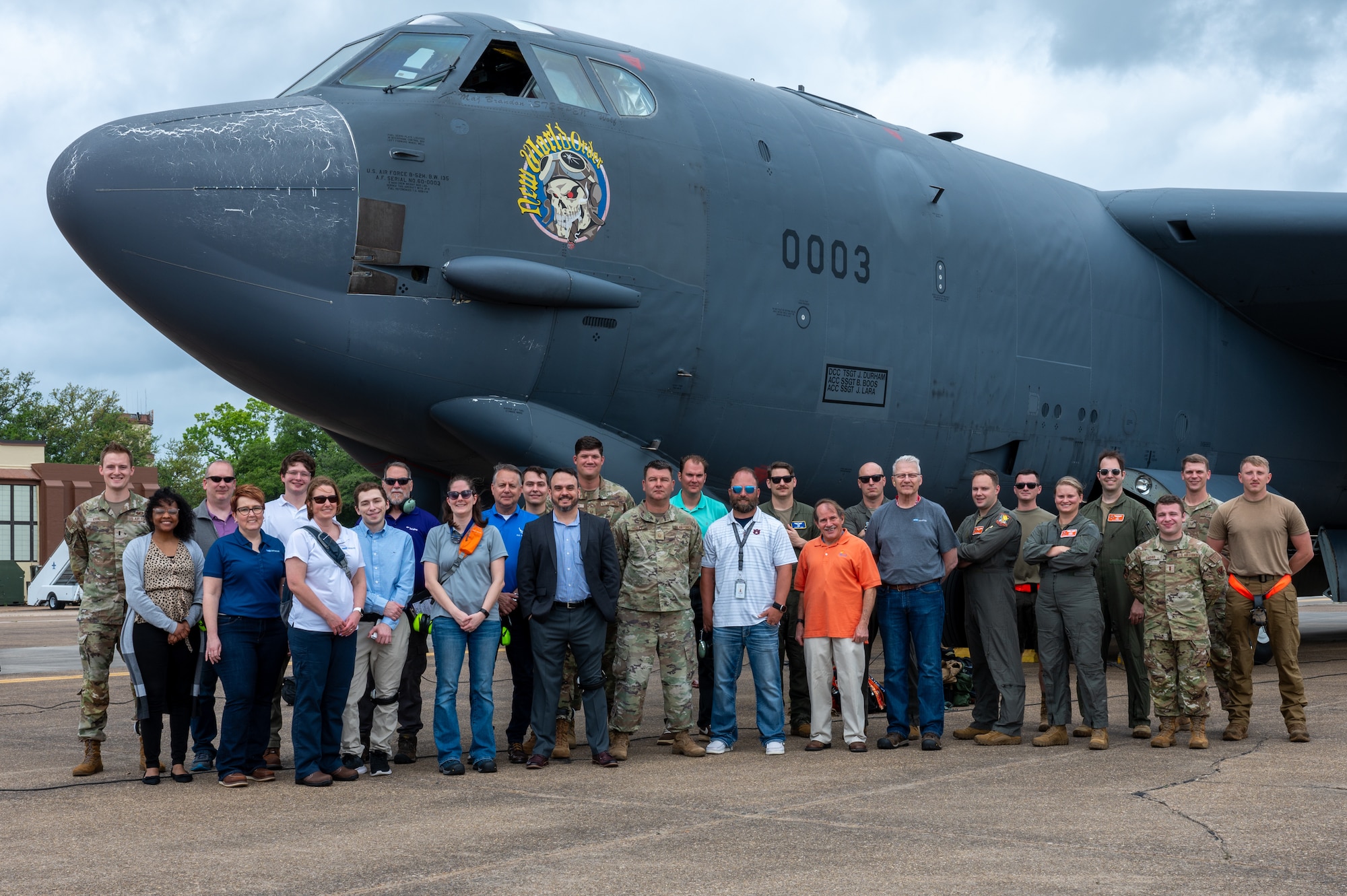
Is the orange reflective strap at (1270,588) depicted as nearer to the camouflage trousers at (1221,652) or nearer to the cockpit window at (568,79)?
the camouflage trousers at (1221,652)

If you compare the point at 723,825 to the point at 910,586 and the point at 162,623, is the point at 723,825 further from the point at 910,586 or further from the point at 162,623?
the point at 162,623

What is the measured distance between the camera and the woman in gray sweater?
695 cm

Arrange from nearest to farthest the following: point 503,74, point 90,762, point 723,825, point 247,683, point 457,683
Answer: point 723,825 < point 247,683 < point 90,762 < point 457,683 < point 503,74

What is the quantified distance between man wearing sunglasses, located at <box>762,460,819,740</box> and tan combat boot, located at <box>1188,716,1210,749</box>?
7.82 ft

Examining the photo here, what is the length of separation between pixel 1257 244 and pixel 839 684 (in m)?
8.06

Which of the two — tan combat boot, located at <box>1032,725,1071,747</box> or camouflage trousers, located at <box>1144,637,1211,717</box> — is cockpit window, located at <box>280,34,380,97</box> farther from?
camouflage trousers, located at <box>1144,637,1211,717</box>

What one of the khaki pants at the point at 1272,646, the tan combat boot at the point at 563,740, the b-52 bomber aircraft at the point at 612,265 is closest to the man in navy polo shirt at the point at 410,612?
the tan combat boot at the point at 563,740

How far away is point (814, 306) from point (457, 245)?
3.10 metres

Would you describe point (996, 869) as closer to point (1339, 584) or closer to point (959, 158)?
point (959, 158)

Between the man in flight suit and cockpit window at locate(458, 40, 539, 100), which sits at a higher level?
cockpit window at locate(458, 40, 539, 100)

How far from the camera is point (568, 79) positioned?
9484mm

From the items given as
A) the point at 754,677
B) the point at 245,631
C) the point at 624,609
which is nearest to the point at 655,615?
the point at 624,609

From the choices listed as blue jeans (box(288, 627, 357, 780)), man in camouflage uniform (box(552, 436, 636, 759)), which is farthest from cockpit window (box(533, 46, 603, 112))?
blue jeans (box(288, 627, 357, 780))

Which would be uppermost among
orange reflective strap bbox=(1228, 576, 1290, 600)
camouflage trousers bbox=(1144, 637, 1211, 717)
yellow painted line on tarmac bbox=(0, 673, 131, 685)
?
orange reflective strap bbox=(1228, 576, 1290, 600)
